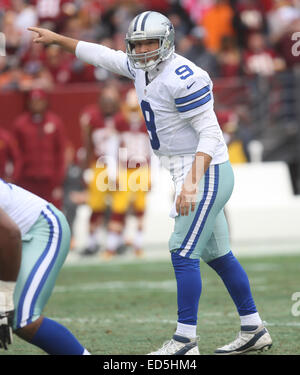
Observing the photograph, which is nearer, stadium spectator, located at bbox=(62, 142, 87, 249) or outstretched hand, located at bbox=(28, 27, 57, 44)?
outstretched hand, located at bbox=(28, 27, 57, 44)

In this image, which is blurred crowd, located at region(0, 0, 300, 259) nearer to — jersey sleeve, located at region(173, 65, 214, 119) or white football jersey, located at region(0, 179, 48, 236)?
jersey sleeve, located at region(173, 65, 214, 119)

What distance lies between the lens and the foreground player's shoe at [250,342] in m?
5.12

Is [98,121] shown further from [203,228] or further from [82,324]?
[203,228]

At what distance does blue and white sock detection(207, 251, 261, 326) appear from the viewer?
5184 mm

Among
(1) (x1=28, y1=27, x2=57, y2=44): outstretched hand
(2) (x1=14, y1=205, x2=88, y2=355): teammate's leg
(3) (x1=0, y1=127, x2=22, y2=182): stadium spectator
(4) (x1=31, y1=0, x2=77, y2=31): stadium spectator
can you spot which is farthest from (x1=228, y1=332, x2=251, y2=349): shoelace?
(4) (x1=31, y1=0, x2=77, y2=31): stadium spectator

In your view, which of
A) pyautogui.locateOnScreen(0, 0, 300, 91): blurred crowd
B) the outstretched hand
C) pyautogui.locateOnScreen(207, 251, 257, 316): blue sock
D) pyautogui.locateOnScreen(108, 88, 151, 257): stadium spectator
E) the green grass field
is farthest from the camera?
pyautogui.locateOnScreen(0, 0, 300, 91): blurred crowd

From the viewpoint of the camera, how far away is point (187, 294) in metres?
4.87

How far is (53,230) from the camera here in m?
4.37

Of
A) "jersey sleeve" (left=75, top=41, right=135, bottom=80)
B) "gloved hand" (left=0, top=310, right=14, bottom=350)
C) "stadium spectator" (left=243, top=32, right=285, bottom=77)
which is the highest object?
"stadium spectator" (left=243, top=32, right=285, bottom=77)

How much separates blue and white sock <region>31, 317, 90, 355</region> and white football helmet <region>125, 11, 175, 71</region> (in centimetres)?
140

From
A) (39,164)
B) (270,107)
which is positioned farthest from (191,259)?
(270,107)

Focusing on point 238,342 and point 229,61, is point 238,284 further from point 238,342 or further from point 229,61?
point 229,61

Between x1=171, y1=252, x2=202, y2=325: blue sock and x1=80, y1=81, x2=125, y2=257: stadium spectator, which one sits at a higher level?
x1=80, y1=81, x2=125, y2=257: stadium spectator
